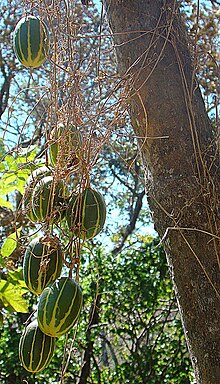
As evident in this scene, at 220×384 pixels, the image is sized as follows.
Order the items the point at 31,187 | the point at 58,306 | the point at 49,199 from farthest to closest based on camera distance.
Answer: the point at 31,187 < the point at 49,199 < the point at 58,306

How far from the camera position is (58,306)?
83cm

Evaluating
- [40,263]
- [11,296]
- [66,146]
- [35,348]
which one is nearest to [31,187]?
[66,146]

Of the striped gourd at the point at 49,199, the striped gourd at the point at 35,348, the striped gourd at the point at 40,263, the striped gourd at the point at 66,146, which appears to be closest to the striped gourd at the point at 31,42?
the striped gourd at the point at 66,146

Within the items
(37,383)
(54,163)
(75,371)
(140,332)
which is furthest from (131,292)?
(54,163)

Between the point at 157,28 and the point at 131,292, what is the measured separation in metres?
2.48

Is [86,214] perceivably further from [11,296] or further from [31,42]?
[11,296]

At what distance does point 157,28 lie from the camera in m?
1.07

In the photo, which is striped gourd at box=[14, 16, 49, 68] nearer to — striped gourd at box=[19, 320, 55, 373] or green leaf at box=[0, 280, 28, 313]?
striped gourd at box=[19, 320, 55, 373]

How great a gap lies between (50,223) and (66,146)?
17 centimetres

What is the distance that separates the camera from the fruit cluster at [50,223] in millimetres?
848

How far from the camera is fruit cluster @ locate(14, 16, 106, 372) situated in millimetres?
848

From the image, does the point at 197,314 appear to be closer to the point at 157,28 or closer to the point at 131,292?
the point at 157,28

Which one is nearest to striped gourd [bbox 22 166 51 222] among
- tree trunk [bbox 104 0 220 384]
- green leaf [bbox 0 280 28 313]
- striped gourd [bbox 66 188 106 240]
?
striped gourd [bbox 66 188 106 240]

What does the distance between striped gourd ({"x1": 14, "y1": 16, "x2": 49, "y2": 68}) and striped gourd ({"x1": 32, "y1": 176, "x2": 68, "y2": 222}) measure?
0.27 meters
